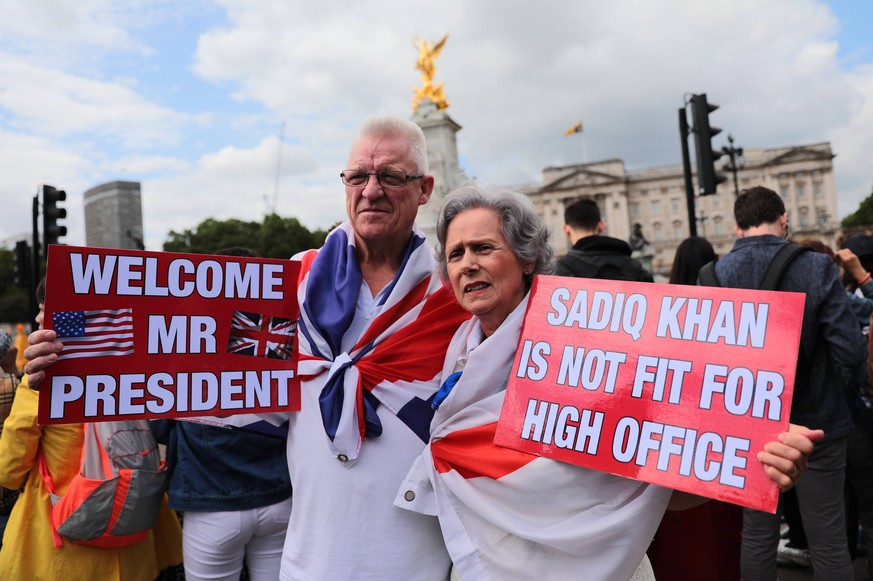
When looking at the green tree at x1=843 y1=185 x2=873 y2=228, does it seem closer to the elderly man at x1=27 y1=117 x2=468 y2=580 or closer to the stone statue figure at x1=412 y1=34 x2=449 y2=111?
the stone statue figure at x1=412 y1=34 x2=449 y2=111

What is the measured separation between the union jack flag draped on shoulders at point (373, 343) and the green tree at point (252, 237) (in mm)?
46589

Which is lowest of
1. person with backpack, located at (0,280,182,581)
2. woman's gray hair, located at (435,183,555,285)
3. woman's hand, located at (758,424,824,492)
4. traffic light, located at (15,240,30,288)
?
person with backpack, located at (0,280,182,581)

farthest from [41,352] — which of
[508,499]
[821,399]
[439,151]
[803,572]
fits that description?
[439,151]

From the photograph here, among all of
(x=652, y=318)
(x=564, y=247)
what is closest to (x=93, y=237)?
(x=652, y=318)

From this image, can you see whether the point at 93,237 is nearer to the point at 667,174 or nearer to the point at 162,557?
the point at 162,557

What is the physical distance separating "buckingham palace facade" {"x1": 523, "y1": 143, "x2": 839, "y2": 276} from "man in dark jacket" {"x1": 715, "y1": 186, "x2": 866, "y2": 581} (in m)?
67.8

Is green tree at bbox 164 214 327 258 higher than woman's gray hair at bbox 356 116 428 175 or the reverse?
higher

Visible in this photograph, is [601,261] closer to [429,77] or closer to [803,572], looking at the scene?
[803,572]

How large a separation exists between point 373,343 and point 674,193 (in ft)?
270

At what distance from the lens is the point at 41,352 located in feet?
7.08

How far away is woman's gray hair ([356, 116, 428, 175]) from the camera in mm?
2436

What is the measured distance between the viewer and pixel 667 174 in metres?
78.2

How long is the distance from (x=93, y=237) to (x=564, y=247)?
57.9 meters

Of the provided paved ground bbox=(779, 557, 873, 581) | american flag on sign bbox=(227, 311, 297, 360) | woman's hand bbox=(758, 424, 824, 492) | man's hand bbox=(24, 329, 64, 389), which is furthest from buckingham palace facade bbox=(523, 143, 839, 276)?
woman's hand bbox=(758, 424, 824, 492)
